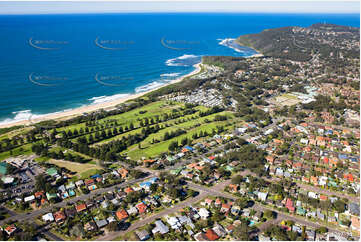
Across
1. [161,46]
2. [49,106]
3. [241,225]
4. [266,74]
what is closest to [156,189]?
[241,225]

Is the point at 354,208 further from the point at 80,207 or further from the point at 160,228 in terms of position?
the point at 80,207

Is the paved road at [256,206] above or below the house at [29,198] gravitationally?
above

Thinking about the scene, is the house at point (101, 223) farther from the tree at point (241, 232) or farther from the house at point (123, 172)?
the tree at point (241, 232)

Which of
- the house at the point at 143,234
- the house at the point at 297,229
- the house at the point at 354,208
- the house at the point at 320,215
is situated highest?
the house at the point at 354,208

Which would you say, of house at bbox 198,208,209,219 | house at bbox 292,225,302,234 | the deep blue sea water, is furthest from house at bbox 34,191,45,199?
the deep blue sea water
